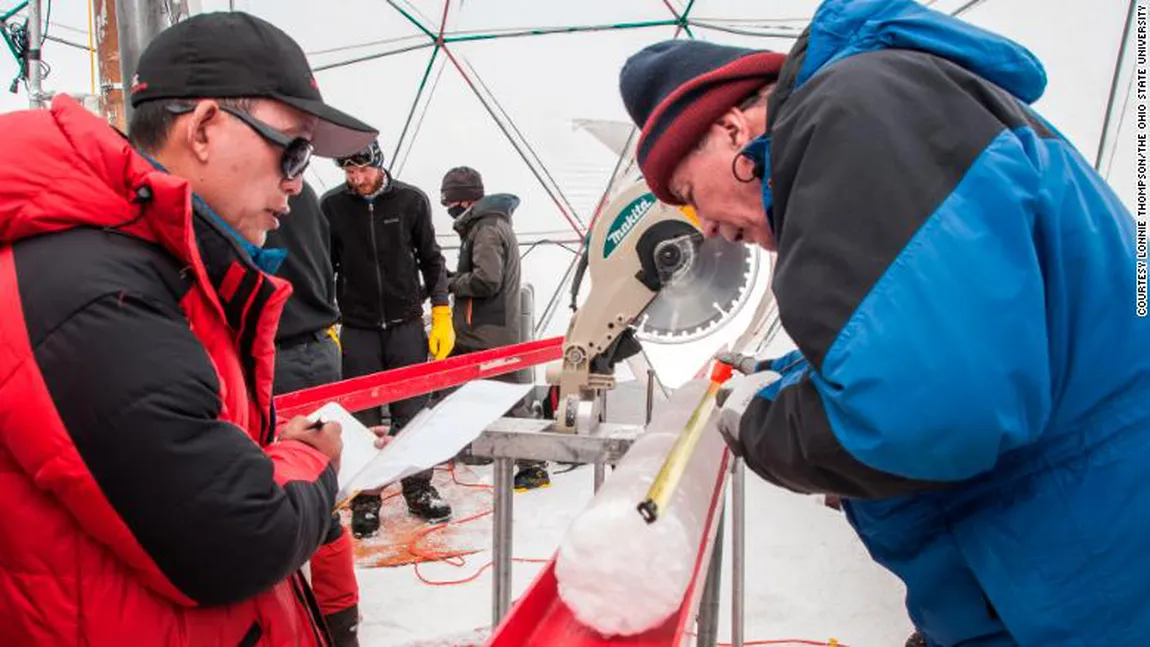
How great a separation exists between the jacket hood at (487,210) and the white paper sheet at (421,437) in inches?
133

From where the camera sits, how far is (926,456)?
79 cm

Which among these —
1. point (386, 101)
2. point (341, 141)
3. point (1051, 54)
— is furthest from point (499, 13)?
point (341, 141)

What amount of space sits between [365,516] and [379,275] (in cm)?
135

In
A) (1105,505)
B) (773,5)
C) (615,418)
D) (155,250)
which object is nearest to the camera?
(1105,505)

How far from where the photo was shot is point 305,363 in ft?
10.0

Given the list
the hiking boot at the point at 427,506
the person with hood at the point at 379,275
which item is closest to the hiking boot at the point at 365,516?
the person with hood at the point at 379,275

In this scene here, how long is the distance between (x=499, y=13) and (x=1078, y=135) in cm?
451

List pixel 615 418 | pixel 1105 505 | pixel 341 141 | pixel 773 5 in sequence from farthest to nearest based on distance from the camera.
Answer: pixel 615 418, pixel 773 5, pixel 341 141, pixel 1105 505

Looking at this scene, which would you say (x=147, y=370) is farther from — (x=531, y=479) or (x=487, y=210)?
(x=531, y=479)

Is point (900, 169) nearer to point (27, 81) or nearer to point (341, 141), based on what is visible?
point (341, 141)

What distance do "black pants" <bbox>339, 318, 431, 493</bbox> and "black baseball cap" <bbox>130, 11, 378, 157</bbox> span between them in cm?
317

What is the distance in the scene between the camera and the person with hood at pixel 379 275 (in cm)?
418

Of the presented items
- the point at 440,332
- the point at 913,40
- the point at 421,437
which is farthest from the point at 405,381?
the point at 440,332

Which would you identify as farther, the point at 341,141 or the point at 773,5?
the point at 773,5
